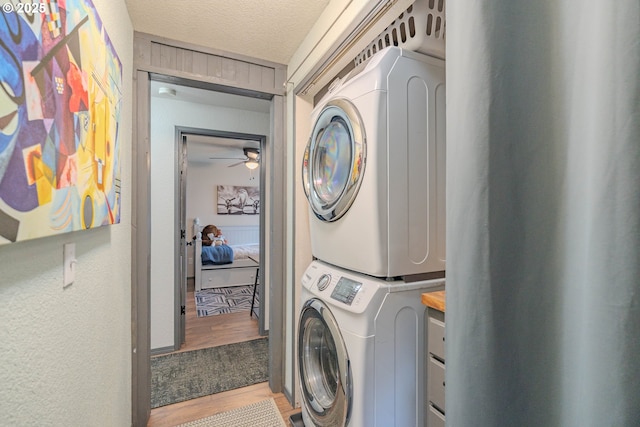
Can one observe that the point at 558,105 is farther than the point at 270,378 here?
No

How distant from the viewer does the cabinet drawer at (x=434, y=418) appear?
1.03 meters

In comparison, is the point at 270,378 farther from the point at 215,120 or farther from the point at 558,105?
the point at 215,120

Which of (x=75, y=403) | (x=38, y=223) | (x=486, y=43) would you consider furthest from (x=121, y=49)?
(x=486, y=43)

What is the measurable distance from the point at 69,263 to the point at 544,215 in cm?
118

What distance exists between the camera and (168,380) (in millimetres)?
2205

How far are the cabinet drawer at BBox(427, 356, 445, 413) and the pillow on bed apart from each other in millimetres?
4198

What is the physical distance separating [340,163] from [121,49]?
1238 mm

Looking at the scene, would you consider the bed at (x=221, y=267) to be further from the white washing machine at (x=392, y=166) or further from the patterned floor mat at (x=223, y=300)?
the white washing machine at (x=392, y=166)

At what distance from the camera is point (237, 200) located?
6719mm

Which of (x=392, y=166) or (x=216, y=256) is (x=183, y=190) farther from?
(x=392, y=166)

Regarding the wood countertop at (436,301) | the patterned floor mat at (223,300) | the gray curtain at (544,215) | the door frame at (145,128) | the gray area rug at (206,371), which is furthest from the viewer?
the patterned floor mat at (223,300)

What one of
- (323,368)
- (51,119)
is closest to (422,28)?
(51,119)

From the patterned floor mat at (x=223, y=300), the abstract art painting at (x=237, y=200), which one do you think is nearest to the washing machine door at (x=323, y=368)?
the patterned floor mat at (x=223, y=300)

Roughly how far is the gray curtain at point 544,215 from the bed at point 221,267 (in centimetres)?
417
